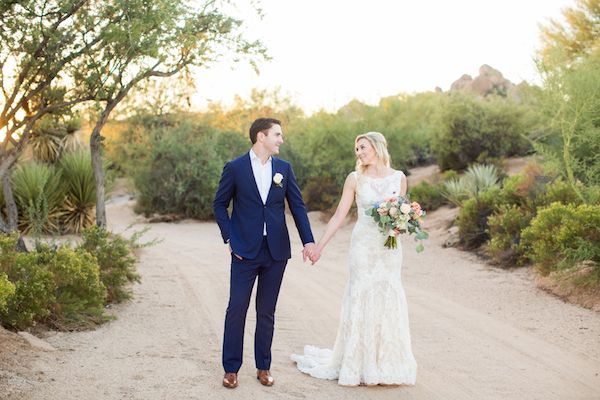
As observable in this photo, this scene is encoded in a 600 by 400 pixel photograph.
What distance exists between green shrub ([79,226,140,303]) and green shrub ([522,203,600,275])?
6.03m

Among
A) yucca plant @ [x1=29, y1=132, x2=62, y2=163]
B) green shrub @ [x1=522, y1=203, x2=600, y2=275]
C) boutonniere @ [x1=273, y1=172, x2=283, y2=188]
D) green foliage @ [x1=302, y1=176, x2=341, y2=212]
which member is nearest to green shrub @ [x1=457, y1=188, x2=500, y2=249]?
green shrub @ [x1=522, y1=203, x2=600, y2=275]

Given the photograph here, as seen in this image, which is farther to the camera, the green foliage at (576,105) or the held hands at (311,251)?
the green foliage at (576,105)

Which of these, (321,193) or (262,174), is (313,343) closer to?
(262,174)

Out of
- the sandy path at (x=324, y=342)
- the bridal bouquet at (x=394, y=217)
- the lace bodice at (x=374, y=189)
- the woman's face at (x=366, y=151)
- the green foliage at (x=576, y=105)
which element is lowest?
the sandy path at (x=324, y=342)

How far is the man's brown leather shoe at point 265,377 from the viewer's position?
20.5ft

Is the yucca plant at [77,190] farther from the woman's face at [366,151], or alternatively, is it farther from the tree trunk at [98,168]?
the woman's face at [366,151]

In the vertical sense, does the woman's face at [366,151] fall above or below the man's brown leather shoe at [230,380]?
above

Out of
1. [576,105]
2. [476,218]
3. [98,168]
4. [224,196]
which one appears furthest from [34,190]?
[224,196]

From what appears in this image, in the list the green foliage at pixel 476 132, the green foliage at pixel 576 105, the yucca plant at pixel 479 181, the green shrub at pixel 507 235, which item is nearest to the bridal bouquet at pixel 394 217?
the green foliage at pixel 576 105

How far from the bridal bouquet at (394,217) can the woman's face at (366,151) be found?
39 centimetres

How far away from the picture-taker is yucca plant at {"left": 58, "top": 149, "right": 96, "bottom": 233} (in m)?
19.2

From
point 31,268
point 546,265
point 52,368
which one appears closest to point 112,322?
point 31,268

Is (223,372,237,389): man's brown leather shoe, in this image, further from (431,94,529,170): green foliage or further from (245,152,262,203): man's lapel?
(431,94,529,170): green foliage

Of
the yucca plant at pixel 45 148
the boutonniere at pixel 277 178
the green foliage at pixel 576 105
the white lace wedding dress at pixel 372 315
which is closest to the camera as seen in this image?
the boutonniere at pixel 277 178
